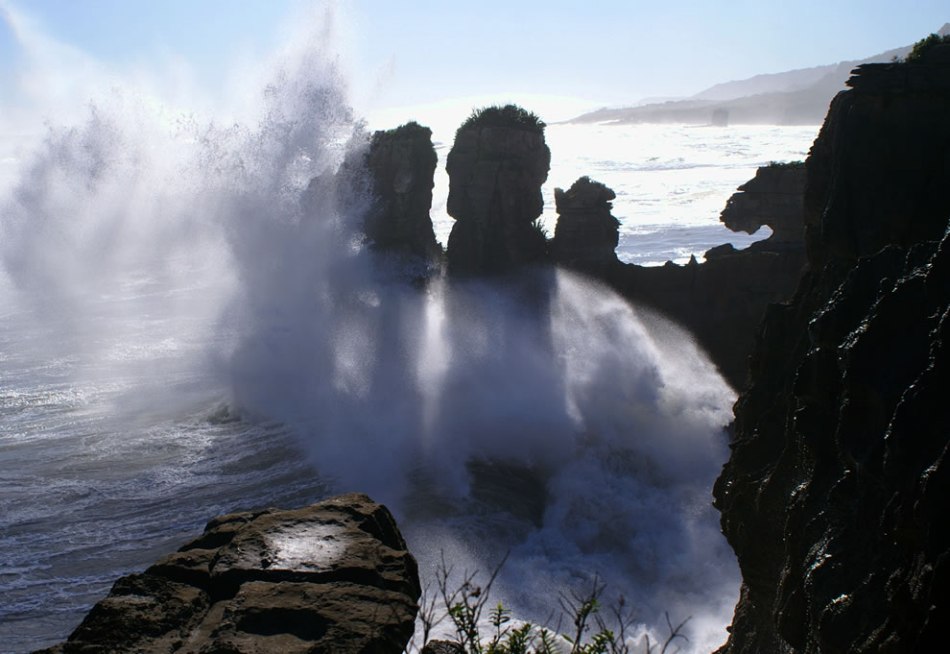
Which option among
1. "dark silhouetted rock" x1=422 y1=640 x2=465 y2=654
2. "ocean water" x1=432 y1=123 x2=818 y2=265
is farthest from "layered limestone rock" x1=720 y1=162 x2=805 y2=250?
"dark silhouetted rock" x1=422 y1=640 x2=465 y2=654

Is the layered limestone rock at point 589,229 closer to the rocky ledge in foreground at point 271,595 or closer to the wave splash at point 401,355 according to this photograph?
the wave splash at point 401,355

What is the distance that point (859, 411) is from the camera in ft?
25.5

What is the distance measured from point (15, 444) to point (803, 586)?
59.2 ft

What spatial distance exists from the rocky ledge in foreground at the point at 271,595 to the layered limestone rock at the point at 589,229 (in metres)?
21.6

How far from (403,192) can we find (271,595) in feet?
79.2

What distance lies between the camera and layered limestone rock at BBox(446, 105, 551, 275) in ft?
95.0

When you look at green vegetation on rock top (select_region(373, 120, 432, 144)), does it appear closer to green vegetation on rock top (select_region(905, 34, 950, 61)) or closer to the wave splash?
the wave splash

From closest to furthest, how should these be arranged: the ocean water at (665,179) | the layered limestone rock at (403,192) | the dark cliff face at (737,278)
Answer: the dark cliff face at (737,278) → the layered limestone rock at (403,192) → the ocean water at (665,179)

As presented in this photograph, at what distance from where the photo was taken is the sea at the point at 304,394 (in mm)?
17031

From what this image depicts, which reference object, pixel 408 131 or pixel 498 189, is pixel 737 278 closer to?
pixel 498 189

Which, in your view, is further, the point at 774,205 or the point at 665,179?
the point at 665,179

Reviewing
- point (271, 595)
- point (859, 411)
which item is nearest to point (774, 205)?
point (859, 411)

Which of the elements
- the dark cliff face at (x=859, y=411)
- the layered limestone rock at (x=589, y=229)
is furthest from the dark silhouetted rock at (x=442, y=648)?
the layered limestone rock at (x=589, y=229)

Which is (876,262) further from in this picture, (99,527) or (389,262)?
(389,262)
